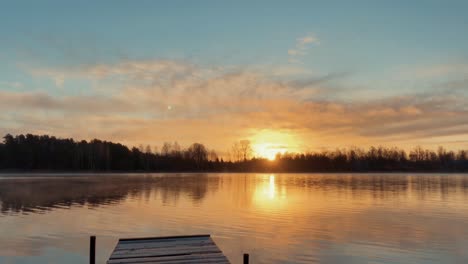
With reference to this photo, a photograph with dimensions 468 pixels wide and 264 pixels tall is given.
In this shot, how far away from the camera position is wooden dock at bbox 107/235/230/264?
11.7 meters

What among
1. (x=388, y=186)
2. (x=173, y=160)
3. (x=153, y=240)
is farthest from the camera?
(x=173, y=160)

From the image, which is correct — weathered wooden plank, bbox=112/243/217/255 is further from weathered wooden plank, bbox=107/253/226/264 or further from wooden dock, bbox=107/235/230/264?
weathered wooden plank, bbox=107/253/226/264

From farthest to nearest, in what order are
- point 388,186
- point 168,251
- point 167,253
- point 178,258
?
point 388,186 < point 168,251 < point 167,253 < point 178,258

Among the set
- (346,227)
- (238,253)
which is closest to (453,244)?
(346,227)

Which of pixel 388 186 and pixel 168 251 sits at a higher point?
pixel 168 251

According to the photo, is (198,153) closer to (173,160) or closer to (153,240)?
(173,160)

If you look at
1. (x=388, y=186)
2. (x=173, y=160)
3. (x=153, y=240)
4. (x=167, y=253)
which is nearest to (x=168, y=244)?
(x=153, y=240)

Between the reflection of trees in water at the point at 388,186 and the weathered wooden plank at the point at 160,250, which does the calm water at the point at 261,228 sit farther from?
the reflection of trees in water at the point at 388,186

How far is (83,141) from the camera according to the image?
156 m

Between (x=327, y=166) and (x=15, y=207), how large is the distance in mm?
157602

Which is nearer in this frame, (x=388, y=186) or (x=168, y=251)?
(x=168, y=251)

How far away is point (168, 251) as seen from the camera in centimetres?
1273

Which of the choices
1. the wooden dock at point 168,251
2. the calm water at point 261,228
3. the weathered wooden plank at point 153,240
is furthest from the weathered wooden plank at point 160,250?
the calm water at point 261,228

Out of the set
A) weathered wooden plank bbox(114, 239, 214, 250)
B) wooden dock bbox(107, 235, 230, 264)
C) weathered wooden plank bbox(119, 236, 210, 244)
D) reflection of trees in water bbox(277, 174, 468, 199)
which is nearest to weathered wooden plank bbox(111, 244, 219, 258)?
wooden dock bbox(107, 235, 230, 264)
